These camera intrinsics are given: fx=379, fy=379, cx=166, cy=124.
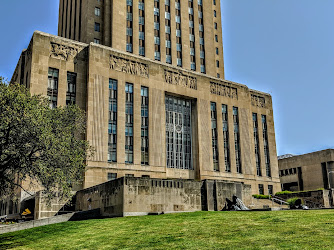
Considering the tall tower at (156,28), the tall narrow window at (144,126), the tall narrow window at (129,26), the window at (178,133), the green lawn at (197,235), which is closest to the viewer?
the green lawn at (197,235)

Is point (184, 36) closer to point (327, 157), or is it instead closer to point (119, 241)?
point (327, 157)

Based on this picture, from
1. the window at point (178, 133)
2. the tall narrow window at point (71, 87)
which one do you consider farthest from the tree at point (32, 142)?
the window at point (178, 133)

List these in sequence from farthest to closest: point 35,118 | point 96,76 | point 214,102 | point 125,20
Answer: point 125,20
point 214,102
point 96,76
point 35,118

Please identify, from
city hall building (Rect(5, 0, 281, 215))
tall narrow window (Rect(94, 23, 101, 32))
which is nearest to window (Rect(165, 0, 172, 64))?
city hall building (Rect(5, 0, 281, 215))

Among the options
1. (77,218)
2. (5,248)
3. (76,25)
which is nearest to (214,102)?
(76,25)

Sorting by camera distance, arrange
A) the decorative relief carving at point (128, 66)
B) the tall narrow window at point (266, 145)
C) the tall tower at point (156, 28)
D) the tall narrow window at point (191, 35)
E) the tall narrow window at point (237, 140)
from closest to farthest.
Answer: the decorative relief carving at point (128, 66), the tall narrow window at point (237, 140), the tall tower at point (156, 28), the tall narrow window at point (266, 145), the tall narrow window at point (191, 35)

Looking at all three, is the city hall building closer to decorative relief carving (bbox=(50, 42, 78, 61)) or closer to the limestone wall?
decorative relief carving (bbox=(50, 42, 78, 61))

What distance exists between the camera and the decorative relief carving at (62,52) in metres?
50.0

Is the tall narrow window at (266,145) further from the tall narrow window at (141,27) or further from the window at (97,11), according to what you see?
the window at (97,11)

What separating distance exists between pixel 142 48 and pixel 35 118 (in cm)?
4799

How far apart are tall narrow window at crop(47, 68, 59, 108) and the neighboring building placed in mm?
48883

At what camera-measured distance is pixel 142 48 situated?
6956 centimetres

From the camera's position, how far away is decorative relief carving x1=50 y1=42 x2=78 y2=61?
5000 centimetres

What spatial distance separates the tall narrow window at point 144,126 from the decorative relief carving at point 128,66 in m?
2.52
